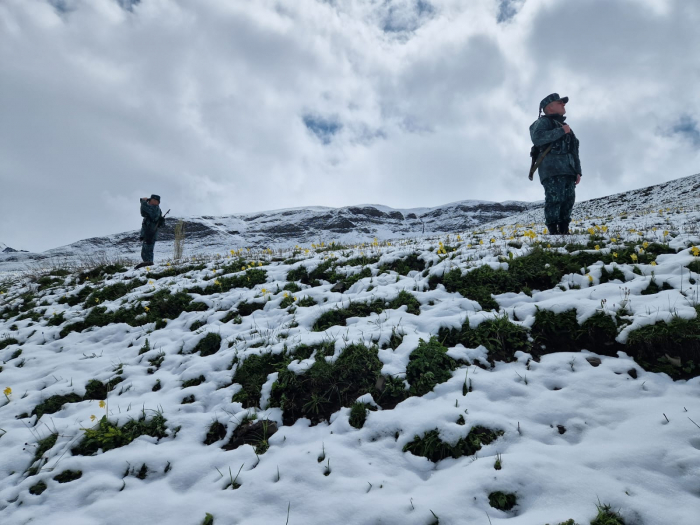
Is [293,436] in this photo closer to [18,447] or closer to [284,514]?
[284,514]

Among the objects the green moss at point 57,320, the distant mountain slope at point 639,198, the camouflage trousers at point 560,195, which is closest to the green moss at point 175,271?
the green moss at point 57,320

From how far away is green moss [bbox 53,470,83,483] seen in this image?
2822mm

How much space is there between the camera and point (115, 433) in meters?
3.19

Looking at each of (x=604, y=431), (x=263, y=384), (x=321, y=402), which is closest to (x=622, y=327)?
(x=604, y=431)

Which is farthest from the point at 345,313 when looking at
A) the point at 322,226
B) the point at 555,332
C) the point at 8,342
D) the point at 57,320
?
the point at 322,226

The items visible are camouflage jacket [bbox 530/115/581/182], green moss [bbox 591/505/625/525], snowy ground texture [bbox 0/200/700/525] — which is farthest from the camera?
camouflage jacket [bbox 530/115/581/182]

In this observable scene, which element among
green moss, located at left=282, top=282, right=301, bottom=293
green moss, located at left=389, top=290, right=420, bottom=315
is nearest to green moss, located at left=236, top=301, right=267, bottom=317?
green moss, located at left=282, top=282, right=301, bottom=293

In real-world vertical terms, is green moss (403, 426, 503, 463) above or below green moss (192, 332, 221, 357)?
below

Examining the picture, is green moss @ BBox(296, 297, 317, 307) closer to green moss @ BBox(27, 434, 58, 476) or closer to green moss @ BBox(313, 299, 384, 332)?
green moss @ BBox(313, 299, 384, 332)

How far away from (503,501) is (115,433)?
11.9 ft

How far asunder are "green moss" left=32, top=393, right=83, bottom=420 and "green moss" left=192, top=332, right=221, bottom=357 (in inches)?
58.3

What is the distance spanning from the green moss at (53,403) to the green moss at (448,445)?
14.1 ft

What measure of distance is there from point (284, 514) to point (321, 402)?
1195 millimetres

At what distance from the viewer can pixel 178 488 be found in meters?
2.64
